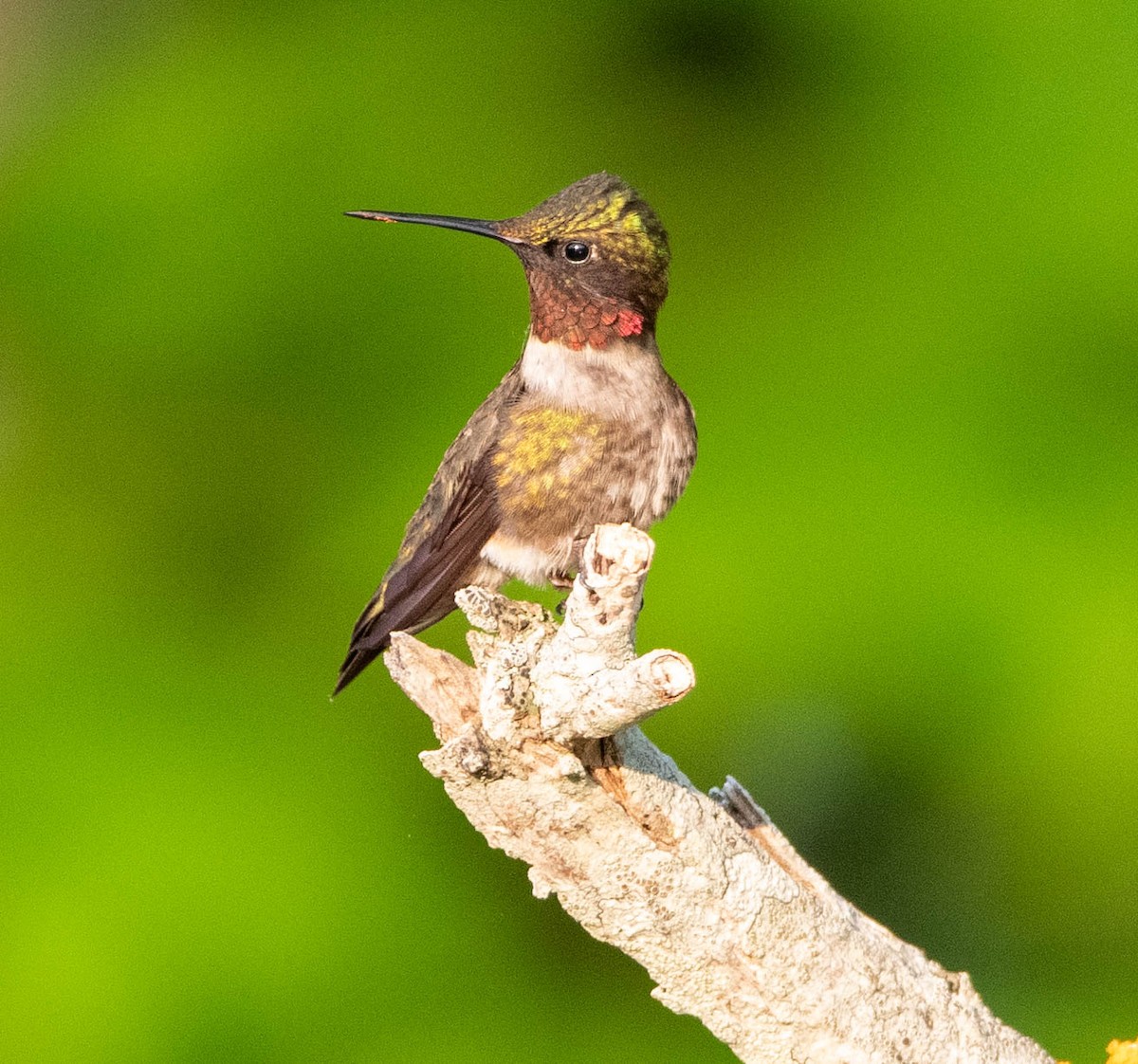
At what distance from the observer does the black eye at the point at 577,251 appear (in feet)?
8.75

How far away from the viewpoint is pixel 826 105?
13.8 feet

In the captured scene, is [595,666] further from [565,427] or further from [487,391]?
[487,391]

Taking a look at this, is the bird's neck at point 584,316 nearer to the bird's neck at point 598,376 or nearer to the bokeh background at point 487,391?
the bird's neck at point 598,376

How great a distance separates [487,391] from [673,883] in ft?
6.10

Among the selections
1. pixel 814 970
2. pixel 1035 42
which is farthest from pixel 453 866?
pixel 1035 42

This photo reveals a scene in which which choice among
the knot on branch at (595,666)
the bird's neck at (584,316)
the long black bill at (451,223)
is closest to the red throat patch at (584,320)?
the bird's neck at (584,316)

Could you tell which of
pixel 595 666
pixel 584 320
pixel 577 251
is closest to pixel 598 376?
pixel 584 320

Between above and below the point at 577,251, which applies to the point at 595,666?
below

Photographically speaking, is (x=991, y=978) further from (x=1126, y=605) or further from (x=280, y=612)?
(x=280, y=612)

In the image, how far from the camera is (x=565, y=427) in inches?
105

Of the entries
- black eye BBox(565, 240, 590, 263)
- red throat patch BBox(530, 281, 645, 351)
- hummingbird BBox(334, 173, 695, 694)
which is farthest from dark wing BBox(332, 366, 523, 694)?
black eye BBox(565, 240, 590, 263)

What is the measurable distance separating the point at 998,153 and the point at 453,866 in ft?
6.87

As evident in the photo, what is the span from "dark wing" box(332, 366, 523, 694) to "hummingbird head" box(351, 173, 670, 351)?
0.51 ft

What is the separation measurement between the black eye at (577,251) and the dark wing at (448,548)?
0.76 feet
